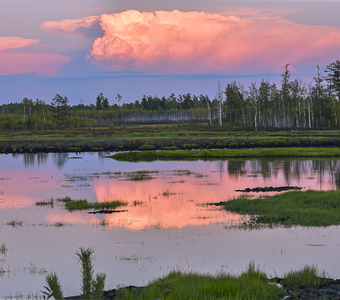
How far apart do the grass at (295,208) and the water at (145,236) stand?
838 mm

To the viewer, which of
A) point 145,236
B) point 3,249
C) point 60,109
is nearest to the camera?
point 3,249

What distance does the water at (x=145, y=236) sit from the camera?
1118 cm

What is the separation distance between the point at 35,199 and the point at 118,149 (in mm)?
36092

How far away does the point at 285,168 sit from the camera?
36250 millimetres

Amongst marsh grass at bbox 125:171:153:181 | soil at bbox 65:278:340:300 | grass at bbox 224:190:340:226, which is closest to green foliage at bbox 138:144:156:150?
marsh grass at bbox 125:171:153:181

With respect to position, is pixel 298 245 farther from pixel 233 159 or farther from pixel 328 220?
pixel 233 159

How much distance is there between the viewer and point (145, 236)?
47.9ft

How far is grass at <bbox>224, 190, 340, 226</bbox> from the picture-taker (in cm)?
1602

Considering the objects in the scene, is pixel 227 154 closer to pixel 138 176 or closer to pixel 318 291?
pixel 138 176

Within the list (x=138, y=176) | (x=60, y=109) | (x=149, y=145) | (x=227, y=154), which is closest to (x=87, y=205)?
(x=138, y=176)

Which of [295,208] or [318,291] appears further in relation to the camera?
[295,208]

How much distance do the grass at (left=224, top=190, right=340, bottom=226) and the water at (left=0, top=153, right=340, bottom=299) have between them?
838 mm

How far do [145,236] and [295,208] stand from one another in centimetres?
698

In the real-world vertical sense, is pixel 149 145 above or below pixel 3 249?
above
